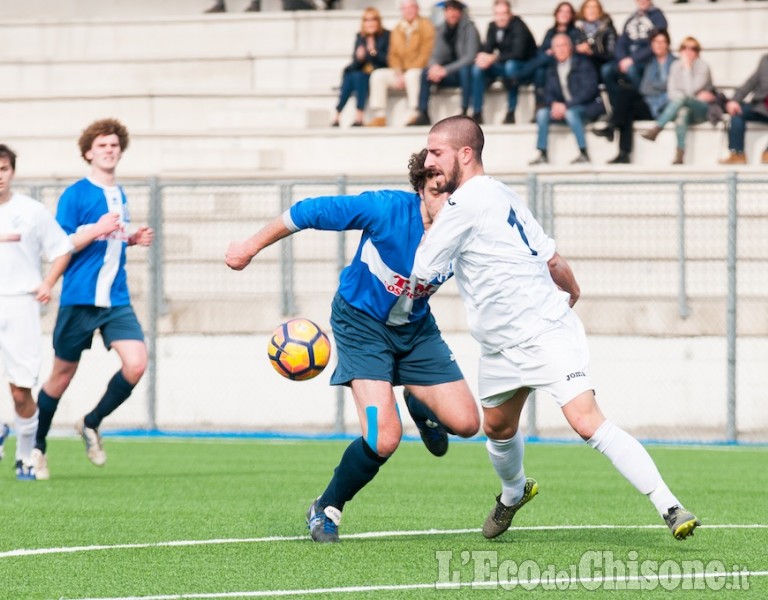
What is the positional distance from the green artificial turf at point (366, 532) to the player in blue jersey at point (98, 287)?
0.68 metres

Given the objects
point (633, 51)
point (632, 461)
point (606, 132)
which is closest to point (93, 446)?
point (632, 461)

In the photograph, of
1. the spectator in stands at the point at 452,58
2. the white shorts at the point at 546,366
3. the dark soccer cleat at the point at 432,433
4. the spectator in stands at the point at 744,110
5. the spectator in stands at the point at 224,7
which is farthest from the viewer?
the spectator in stands at the point at 224,7

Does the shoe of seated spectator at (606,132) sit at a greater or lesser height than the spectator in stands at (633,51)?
lesser

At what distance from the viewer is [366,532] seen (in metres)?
8.01

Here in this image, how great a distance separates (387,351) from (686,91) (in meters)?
11.5

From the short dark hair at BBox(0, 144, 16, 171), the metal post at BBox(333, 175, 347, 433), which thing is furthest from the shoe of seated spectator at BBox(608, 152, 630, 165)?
the short dark hair at BBox(0, 144, 16, 171)

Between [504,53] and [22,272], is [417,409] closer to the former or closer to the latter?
[22,272]

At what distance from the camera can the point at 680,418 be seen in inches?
616

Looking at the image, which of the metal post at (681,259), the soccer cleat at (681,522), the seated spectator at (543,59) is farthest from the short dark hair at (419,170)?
the seated spectator at (543,59)

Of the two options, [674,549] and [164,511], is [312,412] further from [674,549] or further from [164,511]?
[674,549]

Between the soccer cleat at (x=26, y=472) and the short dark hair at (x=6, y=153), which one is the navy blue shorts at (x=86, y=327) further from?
the short dark hair at (x=6, y=153)

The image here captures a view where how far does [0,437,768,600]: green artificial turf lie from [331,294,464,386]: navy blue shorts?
2.69 ft

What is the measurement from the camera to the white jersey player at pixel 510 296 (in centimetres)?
693

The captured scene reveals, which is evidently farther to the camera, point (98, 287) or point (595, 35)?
point (595, 35)
